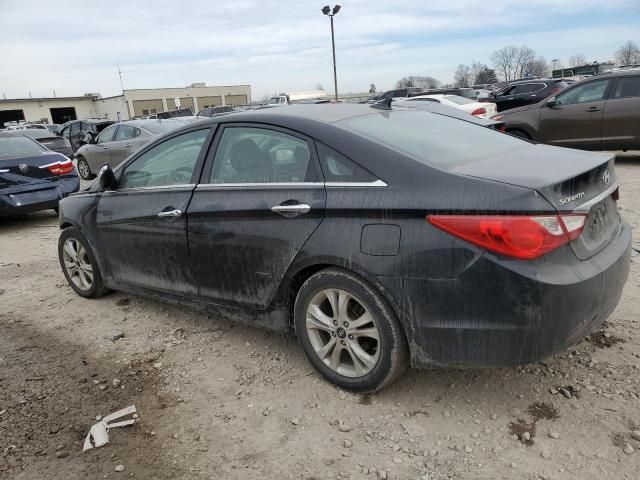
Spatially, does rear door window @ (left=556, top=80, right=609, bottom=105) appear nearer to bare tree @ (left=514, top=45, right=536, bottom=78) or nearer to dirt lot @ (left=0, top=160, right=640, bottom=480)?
dirt lot @ (left=0, top=160, right=640, bottom=480)

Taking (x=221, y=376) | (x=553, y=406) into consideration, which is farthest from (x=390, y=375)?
(x=221, y=376)

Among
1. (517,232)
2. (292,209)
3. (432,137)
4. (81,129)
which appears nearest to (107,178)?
(292,209)

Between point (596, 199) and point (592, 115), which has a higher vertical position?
point (596, 199)

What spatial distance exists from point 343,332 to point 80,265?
294cm

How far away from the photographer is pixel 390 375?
284 cm

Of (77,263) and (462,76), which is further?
(462,76)

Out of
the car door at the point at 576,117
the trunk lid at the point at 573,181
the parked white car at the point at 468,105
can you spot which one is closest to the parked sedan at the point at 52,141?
the parked white car at the point at 468,105

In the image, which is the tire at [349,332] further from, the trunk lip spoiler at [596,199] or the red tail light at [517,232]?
the trunk lip spoiler at [596,199]

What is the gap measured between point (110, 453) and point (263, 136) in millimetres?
1938

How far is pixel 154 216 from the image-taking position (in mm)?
3812

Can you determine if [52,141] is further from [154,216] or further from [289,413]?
[289,413]

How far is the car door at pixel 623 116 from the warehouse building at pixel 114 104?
58.2m

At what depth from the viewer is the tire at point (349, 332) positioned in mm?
2768

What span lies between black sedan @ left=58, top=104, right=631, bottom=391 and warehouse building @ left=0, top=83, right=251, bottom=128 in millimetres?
62809
